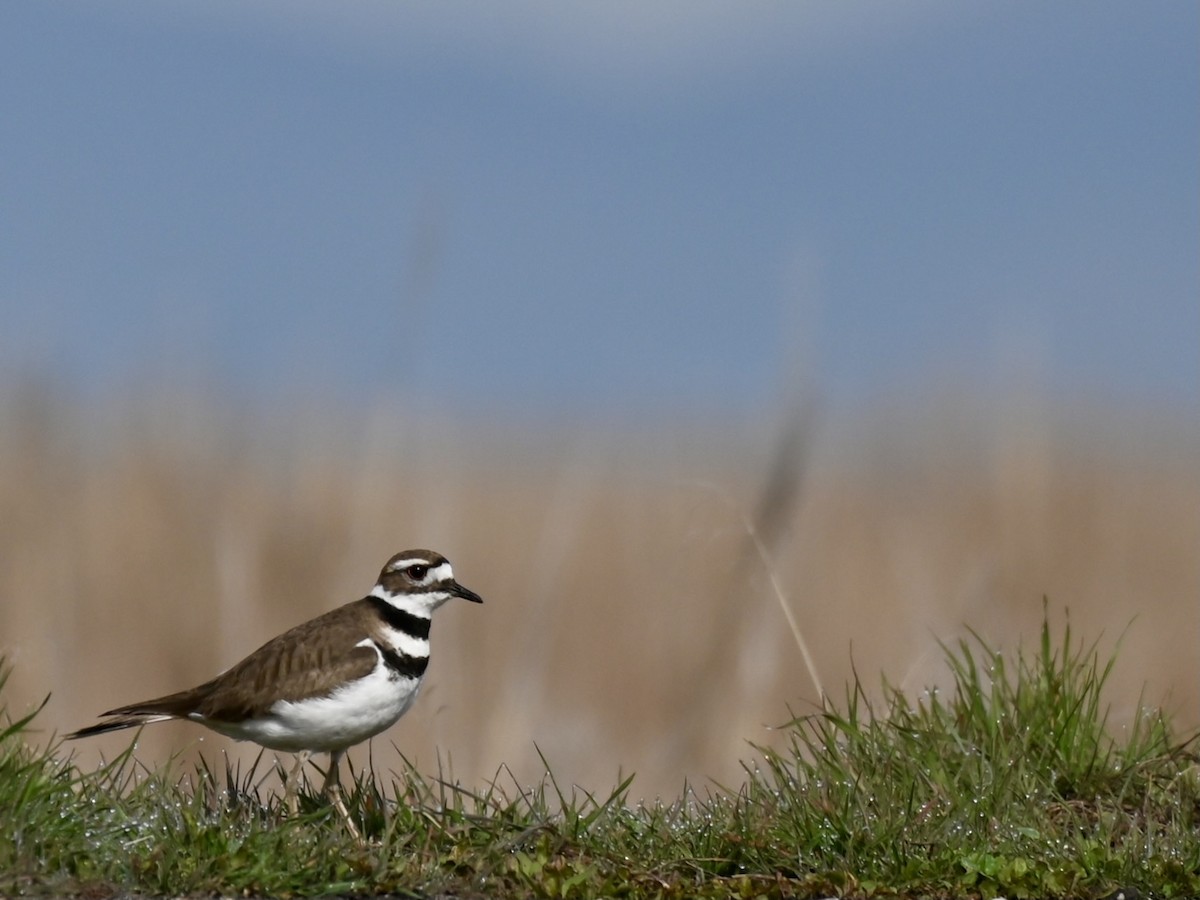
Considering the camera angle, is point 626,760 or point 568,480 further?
point 626,760

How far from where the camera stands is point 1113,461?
1349 cm

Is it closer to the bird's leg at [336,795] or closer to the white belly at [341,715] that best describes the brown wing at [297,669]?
the white belly at [341,715]

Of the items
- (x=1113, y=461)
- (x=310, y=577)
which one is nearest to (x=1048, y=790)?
(x=310, y=577)

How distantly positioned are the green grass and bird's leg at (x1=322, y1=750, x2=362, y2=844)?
50 millimetres

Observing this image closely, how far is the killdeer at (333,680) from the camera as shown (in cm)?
604

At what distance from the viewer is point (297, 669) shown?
6160mm

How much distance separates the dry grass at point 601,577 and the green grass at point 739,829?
78cm

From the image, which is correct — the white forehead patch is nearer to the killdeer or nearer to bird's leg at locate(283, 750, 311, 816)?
the killdeer

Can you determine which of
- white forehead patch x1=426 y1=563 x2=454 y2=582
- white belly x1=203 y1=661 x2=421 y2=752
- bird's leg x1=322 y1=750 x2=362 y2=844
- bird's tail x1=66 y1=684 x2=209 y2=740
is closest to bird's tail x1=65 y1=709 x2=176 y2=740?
bird's tail x1=66 y1=684 x2=209 y2=740

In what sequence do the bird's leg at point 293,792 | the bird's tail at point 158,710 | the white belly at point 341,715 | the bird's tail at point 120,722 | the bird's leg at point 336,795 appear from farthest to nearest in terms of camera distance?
the bird's tail at point 158,710
the bird's tail at point 120,722
the white belly at point 341,715
the bird's leg at point 293,792
the bird's leg at point 336,795

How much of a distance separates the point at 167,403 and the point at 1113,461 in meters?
7.70

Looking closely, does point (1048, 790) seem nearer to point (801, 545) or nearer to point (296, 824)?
point (296, 824)

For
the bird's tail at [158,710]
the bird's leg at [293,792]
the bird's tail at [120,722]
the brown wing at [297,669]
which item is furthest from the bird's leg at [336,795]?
the bird's tail at [120,722]

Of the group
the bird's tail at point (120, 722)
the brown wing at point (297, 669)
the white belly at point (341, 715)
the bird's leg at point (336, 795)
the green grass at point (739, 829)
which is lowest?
the green grass at point (739, 829)
